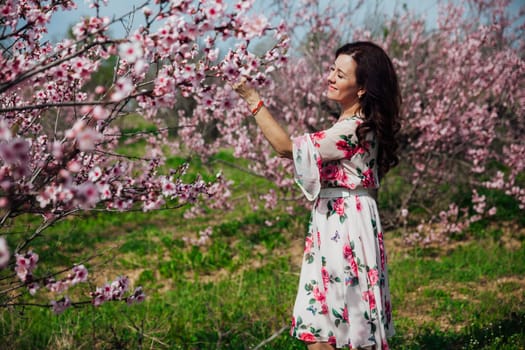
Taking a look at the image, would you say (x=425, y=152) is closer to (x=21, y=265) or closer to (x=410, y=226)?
(x=410, y=226)

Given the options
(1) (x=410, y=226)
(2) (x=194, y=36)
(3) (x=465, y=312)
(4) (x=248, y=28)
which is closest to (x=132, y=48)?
(2) (x=194, y=36)

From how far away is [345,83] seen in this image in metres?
2.43

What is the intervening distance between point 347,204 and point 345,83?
0.61m

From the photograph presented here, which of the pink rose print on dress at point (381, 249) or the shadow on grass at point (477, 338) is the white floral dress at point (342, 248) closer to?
the pink rose print on dress at point (381, 249)

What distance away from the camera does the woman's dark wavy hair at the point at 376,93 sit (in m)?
2.36

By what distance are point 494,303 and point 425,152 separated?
9.07 ft

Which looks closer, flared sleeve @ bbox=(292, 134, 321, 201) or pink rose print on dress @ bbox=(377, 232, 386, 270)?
flared sleeve @ bbox=(292, 134, 321, 201)

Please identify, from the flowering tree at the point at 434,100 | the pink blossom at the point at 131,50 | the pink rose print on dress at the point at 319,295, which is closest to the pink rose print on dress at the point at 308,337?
Result: the pink rose print on dress at the point at 319,295

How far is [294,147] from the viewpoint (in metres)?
2.27

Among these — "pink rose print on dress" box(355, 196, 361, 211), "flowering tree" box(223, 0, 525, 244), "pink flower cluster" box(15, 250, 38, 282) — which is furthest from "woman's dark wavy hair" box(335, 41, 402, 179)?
"flowering tree" box(223, 0, 525, 244)

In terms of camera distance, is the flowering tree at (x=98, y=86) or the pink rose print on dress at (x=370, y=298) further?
the pink rose print on dress at (x=370, y=298)

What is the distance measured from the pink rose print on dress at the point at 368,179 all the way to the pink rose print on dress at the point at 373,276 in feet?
1.36

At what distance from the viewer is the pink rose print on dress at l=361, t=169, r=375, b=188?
238 cm

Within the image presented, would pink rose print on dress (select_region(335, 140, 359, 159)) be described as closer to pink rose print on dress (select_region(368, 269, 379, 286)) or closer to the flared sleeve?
the flared sleeve
